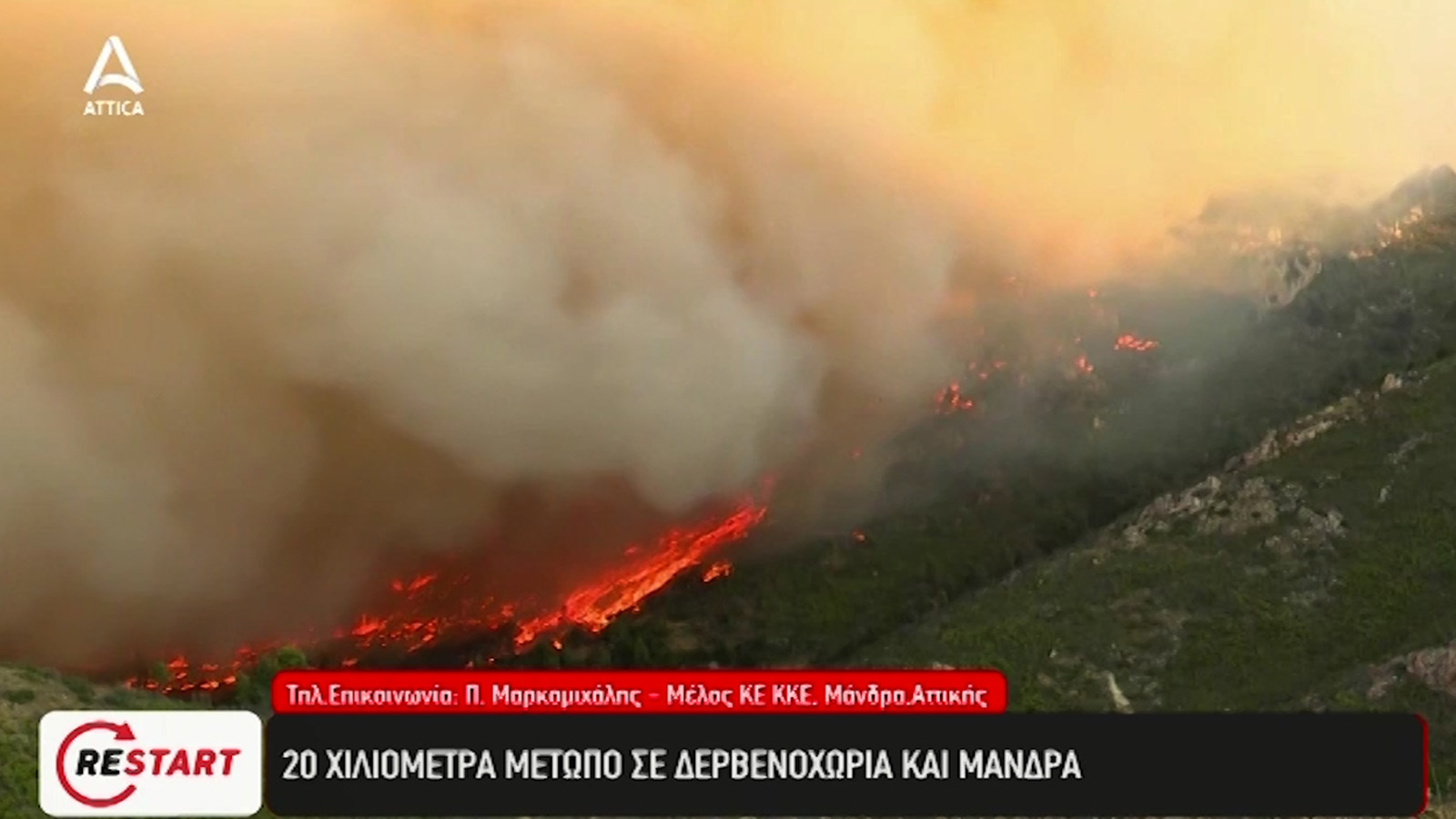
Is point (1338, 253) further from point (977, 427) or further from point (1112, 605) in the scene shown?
point (1112, 605)

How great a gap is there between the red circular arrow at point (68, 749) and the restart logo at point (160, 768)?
0.02 metres

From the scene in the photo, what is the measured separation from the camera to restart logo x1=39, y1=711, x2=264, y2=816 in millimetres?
26438

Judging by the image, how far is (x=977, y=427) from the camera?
110 metres

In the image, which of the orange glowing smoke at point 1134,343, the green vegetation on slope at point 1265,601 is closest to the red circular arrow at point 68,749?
the green vegetation on slope at point 1265,601

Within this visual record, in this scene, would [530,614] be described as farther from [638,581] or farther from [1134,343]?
[1134,343]

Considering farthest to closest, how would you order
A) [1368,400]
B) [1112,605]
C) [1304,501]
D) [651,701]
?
[1368,400], [1304,501], [1112,605], [651,701]

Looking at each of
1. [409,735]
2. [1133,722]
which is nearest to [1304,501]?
[1133,722]

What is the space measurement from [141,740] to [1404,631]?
53334mm

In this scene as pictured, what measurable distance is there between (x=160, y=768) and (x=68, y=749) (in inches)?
96.8
